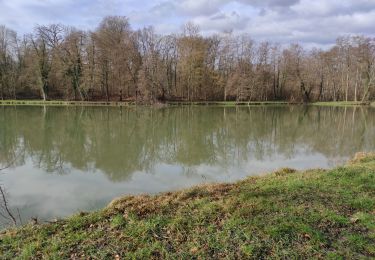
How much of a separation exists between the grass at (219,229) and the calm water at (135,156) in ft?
7.40

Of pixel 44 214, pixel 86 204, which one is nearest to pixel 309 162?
pixel 86 204

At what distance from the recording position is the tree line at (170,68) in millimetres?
50969

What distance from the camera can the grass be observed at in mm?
4539

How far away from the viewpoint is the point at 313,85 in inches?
2472

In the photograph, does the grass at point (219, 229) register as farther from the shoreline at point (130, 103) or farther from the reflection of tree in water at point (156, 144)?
the shoreline at point (130, 103)

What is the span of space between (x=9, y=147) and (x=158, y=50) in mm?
43413

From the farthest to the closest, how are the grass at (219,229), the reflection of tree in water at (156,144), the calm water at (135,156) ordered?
the reflection of tree in water at (156,144)
the calm water at (135,156)
the grass at (219,229)

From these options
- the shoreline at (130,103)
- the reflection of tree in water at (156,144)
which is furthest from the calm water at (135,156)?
the shoreline at (130,103)

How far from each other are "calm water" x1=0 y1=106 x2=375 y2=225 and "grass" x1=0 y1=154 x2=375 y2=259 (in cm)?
226

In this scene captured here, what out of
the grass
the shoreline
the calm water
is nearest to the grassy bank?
the shoreline

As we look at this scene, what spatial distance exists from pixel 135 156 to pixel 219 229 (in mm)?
9279

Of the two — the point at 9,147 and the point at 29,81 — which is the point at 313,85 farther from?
the point at 9,147

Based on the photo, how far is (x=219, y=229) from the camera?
16.9 ft

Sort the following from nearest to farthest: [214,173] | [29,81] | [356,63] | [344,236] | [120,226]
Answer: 1. [344,236]
2. [120,226]
3. [214,173]
4. [29,81]
5. [356,63]
